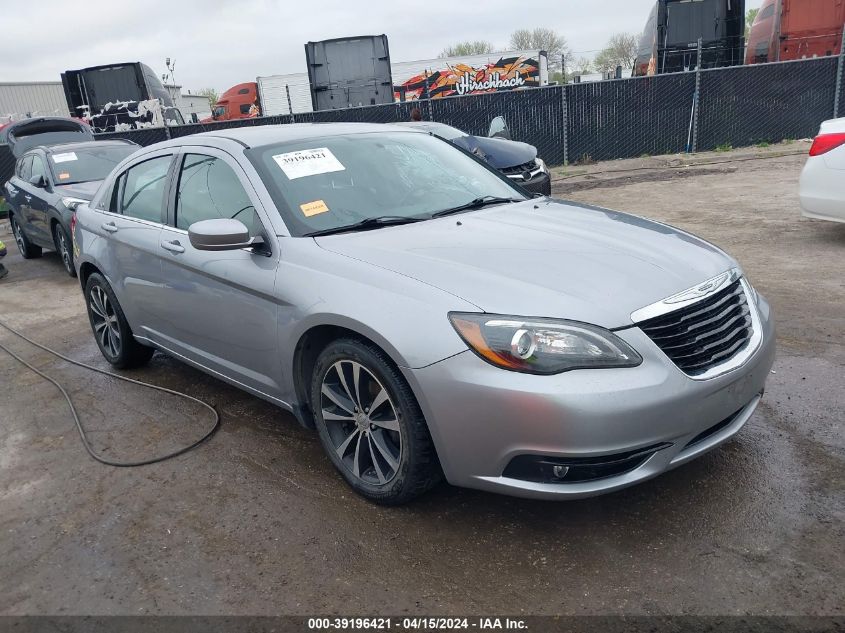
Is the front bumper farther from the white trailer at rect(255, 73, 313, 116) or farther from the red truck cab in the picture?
the red truck cab

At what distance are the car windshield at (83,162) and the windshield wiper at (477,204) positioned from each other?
6.82 m

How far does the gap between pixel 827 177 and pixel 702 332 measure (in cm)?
499

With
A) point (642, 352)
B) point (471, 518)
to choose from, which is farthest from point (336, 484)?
point (642, 352)

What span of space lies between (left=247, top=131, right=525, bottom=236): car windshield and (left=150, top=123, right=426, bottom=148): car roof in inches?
2.6

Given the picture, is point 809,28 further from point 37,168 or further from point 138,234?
point 138,234

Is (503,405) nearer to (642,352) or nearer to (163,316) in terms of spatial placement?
(642,352)

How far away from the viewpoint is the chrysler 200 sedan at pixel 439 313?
8.77ft

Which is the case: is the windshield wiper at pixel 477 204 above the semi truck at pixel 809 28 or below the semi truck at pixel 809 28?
below

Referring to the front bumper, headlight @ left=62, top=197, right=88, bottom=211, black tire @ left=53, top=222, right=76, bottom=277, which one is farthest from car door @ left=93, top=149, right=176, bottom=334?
black tire @ left=53, top=222, right=76, bottom=277

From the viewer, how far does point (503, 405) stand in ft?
8.64

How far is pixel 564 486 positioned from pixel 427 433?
22.5 inches

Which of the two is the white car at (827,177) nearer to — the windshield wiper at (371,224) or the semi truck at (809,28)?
the windshield wiper at (371,224)

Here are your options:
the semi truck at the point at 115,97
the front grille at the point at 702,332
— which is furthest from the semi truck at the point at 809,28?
the front grille at the point at 702,332

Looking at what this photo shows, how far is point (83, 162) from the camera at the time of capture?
31.5ft
